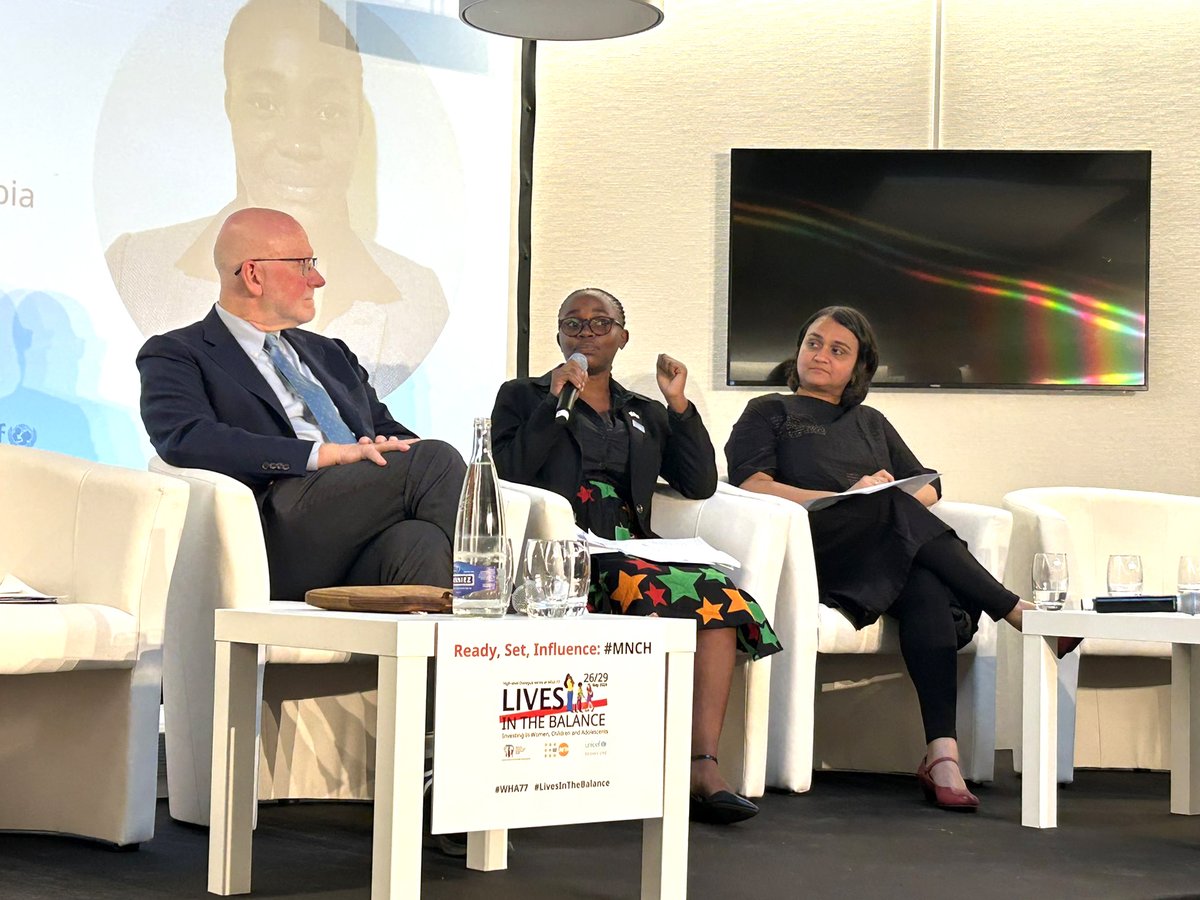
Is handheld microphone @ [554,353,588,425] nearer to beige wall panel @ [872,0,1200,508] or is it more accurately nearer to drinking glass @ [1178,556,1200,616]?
drinking glass @ [1178,556,1200,616]

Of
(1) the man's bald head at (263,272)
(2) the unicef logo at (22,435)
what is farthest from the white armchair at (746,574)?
(2) the unicef logo at (22,435)

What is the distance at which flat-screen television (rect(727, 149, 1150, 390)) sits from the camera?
4789mm

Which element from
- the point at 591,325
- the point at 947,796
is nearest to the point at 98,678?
the point at 591,325

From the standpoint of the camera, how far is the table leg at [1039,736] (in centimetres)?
319

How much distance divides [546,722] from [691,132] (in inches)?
122

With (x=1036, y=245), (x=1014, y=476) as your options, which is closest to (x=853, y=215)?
(x=1036, y=245)

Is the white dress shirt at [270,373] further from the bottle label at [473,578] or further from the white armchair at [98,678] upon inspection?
the bottle label at [473,578]

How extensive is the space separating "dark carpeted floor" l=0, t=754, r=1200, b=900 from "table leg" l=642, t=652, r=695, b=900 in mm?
157

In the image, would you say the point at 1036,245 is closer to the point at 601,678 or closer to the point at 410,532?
the point at 410,532

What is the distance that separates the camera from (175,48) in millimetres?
4453

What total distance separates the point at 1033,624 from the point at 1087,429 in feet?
5.92

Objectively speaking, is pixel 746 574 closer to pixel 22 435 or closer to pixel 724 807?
pixel 724 807

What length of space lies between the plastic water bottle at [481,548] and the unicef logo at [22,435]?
7.58ft

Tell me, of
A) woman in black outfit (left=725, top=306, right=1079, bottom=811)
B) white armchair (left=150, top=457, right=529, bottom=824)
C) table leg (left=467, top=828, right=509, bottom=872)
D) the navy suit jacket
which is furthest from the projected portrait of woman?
table leg (left=467, top=828, right=509, bottom=872)
